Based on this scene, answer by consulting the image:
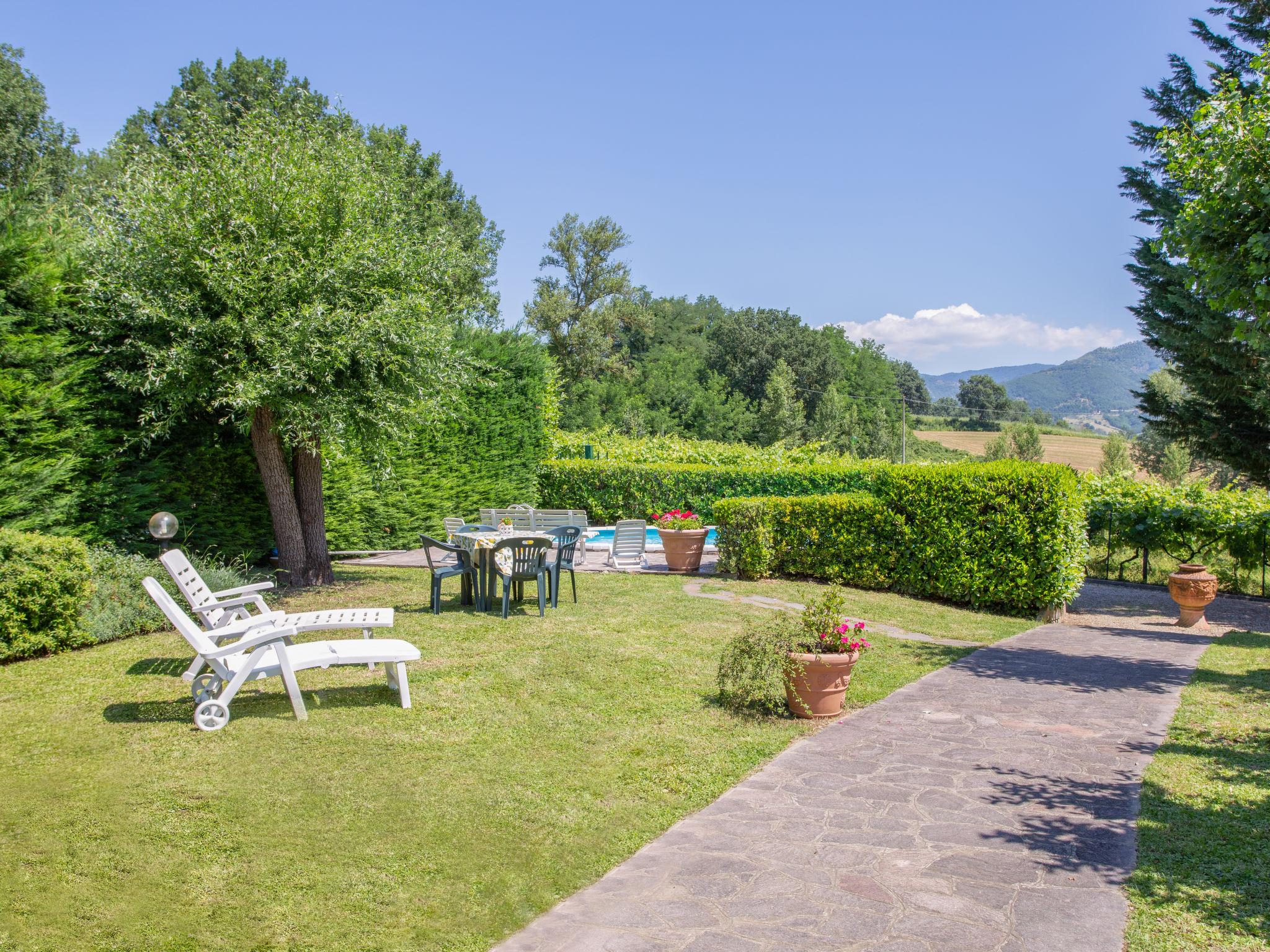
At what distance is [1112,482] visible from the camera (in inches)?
588

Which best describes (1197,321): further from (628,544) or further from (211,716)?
(211,716)

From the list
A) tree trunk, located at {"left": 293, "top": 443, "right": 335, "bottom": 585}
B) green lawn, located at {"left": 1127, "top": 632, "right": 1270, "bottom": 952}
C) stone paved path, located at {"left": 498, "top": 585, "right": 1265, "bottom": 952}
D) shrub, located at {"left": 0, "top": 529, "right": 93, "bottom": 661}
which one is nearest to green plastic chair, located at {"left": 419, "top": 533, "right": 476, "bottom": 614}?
tree trunk, located at {"left": 293, "top": 443, "right": 335, "bottom": 585}

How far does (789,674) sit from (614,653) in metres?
A: 2.11

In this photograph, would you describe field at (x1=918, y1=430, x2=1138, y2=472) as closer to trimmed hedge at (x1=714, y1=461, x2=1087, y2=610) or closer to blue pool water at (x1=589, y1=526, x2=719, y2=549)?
blue pool water at (x1=589, y1=526, x2=719, y2=549)

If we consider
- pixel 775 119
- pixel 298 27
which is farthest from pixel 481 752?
pixel 775 119

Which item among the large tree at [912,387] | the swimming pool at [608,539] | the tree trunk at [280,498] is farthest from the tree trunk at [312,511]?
the large tree at [912,387]

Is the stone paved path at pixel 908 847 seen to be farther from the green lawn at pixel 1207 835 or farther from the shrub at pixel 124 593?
the shrub at pixel 124 593

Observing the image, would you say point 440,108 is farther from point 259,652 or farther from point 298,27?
point 259,652

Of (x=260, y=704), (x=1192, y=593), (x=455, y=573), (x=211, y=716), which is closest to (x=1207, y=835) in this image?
(x=211, y=716)

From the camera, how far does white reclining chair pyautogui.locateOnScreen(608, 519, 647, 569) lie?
1317 cm

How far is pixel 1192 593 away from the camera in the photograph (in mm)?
10914

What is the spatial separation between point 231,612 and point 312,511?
4.74 m

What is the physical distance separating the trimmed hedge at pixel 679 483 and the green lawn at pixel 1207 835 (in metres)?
11.7

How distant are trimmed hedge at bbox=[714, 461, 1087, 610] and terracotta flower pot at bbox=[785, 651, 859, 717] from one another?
19.3ft
